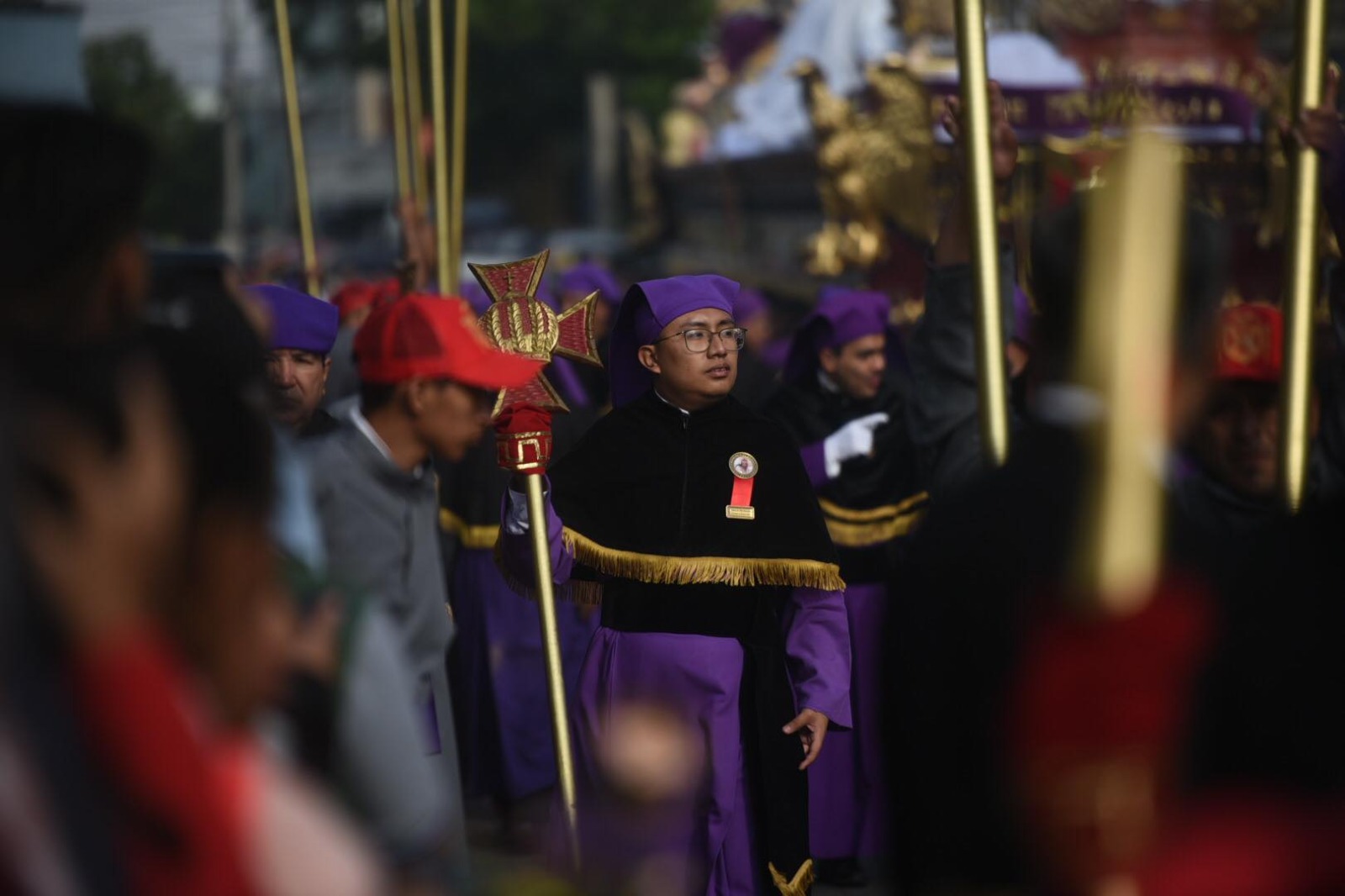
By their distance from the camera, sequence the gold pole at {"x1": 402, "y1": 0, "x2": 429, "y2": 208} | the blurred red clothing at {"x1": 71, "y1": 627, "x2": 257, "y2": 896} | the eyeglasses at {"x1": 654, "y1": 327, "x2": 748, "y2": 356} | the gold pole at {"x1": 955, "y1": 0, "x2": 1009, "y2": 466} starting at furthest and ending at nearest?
1. the gold pole at {"x1": 402, "y1": 0, "x2": 429, "y2": 208}
2. the eyeglasses at {"x1": 654, "y1": 327, "x2": 748, "y2": 356}
3. the gold pole at {"x1": 955, "y1": 0, "x2": 1009, "y2": 466}
4. the blurred red clothing at {"x1": 71, "y1": 627, "x2": 257, "y2": 896}

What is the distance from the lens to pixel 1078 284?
249 cm

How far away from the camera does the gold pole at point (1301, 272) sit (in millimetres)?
3268

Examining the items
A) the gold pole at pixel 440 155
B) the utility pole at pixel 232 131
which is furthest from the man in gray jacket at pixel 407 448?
the utility pole at pixel 232 131

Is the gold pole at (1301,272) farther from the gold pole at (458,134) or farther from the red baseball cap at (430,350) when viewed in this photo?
the gold pole at (458,134)

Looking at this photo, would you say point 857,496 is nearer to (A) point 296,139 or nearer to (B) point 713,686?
(B) point 713,686

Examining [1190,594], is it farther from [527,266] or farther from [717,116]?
[717,116]

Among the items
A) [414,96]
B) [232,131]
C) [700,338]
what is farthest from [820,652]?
[232,131]

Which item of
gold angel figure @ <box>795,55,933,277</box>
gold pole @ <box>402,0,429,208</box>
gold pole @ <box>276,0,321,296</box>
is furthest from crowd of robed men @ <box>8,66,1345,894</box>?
gold angel figure @ <box>795,55,933,277</box>

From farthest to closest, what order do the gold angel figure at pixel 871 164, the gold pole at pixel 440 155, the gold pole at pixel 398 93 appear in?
the gold angel figure at pixel 871 164 < the gold pole at pixel 398 93 < the gold pole at pixel 440 155

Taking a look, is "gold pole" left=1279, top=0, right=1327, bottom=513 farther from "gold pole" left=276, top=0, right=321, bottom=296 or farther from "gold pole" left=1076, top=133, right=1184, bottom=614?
"gold pole" left=276, top=0, right=321, bottom=296

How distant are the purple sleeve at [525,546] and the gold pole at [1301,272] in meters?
2.25

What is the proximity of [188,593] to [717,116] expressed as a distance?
27144mm

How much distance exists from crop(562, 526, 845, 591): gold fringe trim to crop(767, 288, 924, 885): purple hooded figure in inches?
77.5

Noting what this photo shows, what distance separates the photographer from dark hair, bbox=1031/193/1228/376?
2.49 meters
